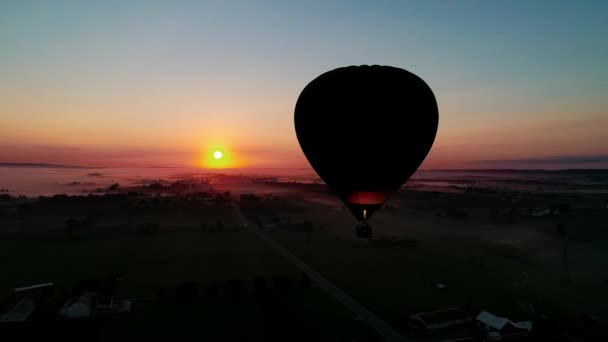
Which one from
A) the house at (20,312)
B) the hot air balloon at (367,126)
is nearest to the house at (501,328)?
the hot air balloon at (367,126)

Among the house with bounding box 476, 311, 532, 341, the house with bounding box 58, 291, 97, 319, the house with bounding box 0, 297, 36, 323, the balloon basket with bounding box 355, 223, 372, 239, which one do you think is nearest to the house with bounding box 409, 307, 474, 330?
the house with bounding box 476, 311, 532, 341

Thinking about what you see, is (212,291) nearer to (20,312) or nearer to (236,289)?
Answer: (236,289)

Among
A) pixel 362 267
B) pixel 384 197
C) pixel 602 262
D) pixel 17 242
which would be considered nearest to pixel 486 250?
pixel 602 262

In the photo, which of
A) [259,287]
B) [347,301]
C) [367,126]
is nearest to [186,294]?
[259,287]

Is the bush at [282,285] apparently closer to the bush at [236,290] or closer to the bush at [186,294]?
the bush at [236,290]

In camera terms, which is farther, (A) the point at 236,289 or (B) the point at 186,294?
(A) the point at 236,289

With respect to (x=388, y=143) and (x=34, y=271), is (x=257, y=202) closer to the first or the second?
(x=34, y=271)

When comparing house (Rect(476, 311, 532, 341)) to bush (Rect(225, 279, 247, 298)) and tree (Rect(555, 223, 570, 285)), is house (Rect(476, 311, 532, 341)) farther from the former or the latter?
bush (Rect(225, 279, 247, 298))
